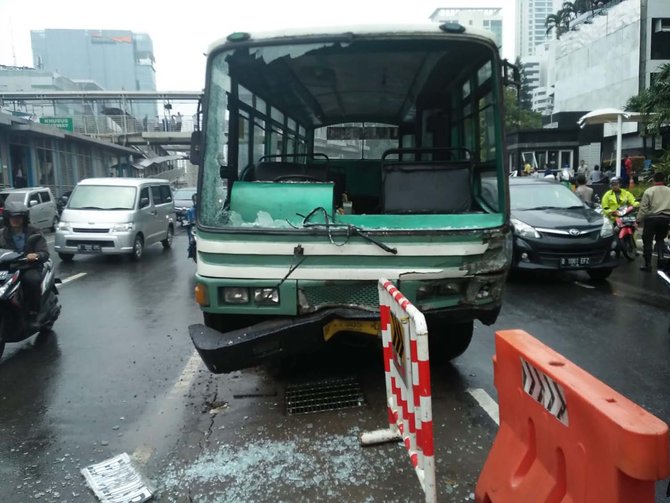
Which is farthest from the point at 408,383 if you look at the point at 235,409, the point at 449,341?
the point at 449,341

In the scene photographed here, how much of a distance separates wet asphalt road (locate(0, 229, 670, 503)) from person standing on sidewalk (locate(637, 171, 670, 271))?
194 centimetres

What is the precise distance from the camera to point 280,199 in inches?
167

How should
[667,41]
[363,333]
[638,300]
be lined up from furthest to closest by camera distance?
1. [667,41]
2. [638,300]
3. [363,333]

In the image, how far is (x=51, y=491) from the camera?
3.23 metres

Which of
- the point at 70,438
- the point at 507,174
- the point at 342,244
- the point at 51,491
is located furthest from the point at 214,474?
the point at 507,174

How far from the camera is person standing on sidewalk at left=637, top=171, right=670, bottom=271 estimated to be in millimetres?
8734

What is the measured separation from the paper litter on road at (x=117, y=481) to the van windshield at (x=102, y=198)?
9.58 metres

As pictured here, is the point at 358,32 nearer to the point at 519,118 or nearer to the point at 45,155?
the point at 45,155

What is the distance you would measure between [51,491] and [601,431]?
2968 mm

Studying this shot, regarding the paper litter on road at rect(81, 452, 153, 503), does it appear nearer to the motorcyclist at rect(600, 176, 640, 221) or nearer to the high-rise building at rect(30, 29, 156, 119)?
the motorcyclist at rect(600, 176, 640, 221)

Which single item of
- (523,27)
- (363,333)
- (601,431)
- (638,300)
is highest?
(523,27)

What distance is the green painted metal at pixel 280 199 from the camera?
417cm

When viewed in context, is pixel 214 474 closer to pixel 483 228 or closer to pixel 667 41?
pixel 483 228

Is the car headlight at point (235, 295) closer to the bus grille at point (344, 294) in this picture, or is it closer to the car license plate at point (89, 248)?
the bus grille at point (344, 294)
